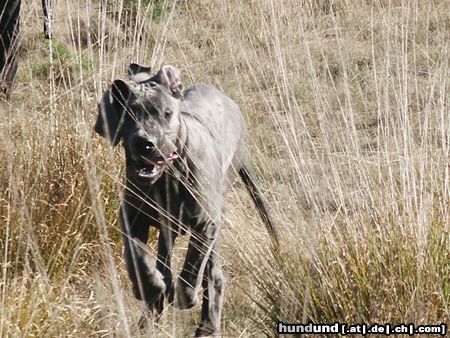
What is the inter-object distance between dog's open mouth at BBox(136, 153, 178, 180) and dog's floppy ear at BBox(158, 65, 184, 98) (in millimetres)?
383

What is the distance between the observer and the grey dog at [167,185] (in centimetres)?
496

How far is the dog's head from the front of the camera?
16.0 feet

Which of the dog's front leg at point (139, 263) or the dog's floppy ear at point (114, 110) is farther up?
the dog's floppy ear at point (114, 110)

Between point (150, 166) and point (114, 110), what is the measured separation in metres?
0.34

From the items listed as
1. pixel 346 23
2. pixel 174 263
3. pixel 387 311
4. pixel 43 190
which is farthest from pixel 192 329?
pixel 346 23

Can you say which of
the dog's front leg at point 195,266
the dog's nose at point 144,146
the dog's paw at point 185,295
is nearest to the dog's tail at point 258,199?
the dog's front leg at point 195,266

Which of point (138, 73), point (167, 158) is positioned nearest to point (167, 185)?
point (167, 158)

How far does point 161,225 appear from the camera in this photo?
5.24 metres

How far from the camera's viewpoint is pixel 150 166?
16.2 feet

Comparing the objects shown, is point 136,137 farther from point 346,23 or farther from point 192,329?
point 346,23

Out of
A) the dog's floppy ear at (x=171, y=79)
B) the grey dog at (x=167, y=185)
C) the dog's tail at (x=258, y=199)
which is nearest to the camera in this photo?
the grey dog at (x=167, y=185)

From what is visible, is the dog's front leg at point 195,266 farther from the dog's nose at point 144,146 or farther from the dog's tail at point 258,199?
the dog's nose at point 144,146

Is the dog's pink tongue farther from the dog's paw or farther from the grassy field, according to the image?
the dog's paw

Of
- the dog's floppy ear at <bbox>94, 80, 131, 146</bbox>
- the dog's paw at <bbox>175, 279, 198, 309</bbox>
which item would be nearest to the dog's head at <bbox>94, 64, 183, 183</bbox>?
the dog's floppy ear at <bbox>94, 80, 131, 146</bbox>
